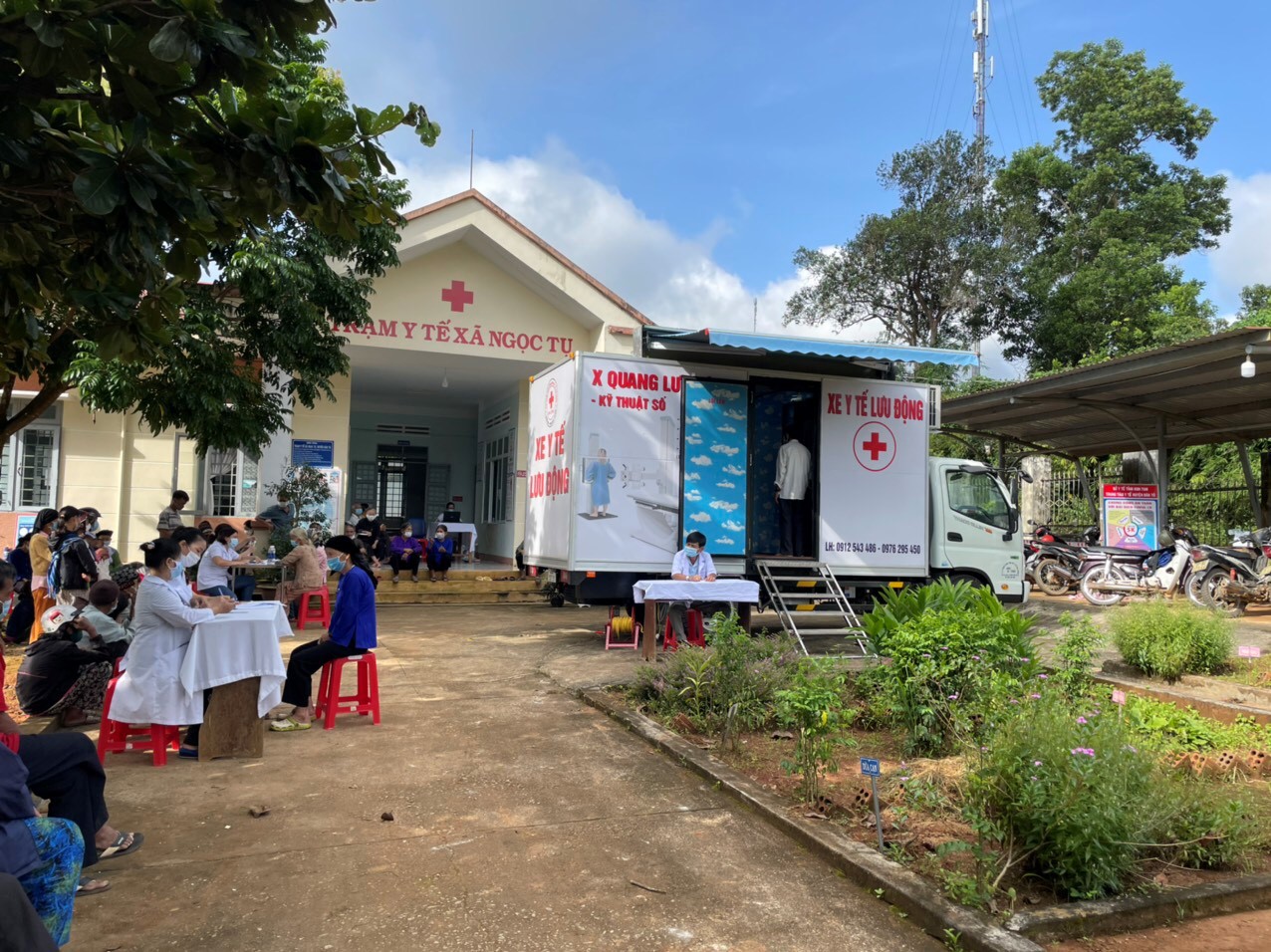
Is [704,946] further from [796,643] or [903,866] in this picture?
[796,643]

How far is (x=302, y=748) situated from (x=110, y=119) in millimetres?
3931

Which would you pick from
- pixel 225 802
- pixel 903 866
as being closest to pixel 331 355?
pixel 225 802

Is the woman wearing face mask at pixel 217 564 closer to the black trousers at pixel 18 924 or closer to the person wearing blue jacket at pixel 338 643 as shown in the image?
the person wearing blue jacket at pixel 338 643

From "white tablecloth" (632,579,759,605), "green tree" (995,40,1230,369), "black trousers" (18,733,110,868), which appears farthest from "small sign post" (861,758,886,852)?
"green tree" (995,40,1230,369)

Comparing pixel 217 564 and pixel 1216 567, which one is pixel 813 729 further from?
pixel 1216 567

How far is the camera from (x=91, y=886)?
3348 millimetres

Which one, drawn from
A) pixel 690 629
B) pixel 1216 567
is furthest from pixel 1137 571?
pixel 690 629

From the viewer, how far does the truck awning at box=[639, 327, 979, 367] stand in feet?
28.1

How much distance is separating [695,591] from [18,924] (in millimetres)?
6816

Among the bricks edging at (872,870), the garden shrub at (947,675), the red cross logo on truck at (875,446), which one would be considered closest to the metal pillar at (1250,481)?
the red cross logo on truck at (875,446)

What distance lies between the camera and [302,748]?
5406 mm

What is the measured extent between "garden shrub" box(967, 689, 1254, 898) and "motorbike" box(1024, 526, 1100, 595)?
1149cm

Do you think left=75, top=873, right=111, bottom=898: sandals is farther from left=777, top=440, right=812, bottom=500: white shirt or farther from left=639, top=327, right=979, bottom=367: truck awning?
left=777, top=440, right=812, bottom=500: white shirt

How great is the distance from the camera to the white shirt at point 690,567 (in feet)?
28.6
